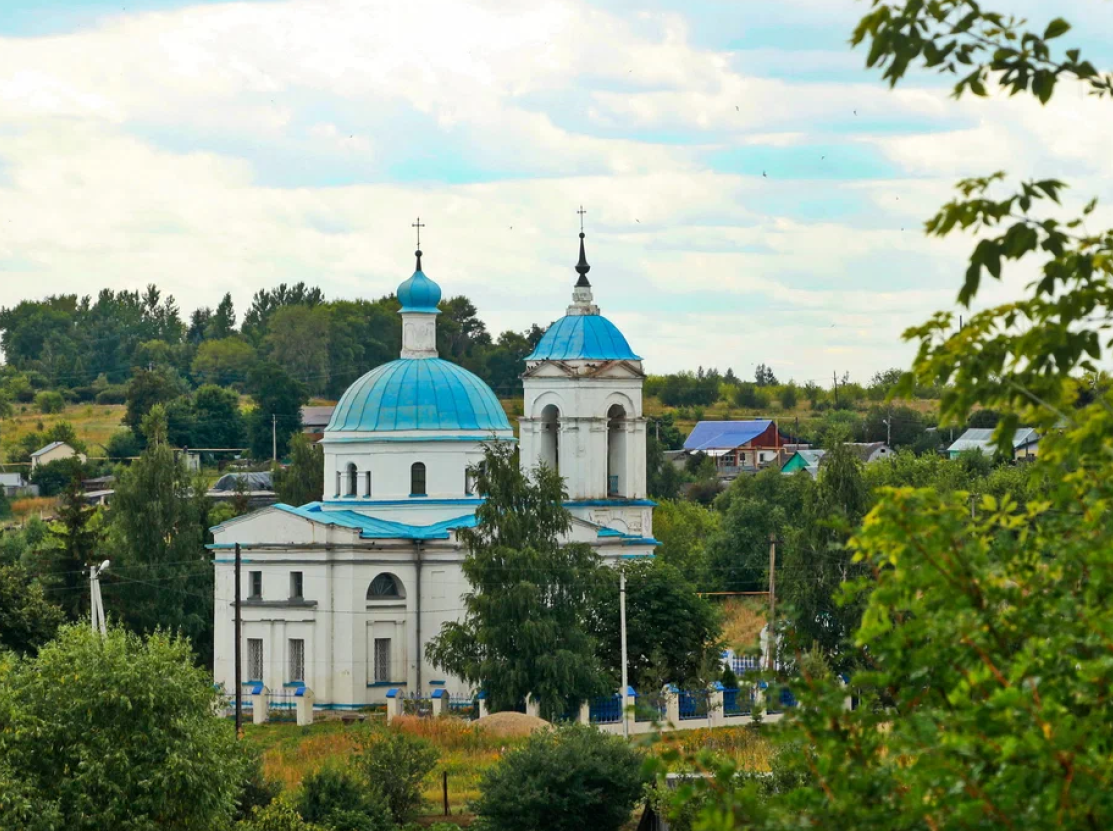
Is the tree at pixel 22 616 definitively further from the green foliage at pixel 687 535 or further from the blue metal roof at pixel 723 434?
the blue metal roof at pixel 723 434

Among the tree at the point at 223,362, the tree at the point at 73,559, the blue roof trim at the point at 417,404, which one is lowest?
the tree at the point at 73,559

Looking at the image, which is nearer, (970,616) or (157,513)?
(970,616)

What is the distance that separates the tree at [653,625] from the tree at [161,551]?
13.8 m

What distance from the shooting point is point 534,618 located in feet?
124

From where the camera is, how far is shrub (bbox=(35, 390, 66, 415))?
116m

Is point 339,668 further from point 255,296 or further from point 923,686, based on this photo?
point 255,296

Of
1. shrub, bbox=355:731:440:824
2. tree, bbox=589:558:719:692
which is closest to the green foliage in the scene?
tree, bbox=589:558:719:692

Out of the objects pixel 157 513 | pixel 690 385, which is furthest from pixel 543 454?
pixel 690 385

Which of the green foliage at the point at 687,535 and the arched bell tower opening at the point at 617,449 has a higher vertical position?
the arched bell tower opening at the point at 617,449

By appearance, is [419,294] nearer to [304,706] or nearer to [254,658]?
[254,658]

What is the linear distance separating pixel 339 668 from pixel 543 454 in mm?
6500

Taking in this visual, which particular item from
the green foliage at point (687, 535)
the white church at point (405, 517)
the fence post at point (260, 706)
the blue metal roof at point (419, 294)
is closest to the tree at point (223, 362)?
the green foliage at point (687, 535)

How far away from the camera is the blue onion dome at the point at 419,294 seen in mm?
49688

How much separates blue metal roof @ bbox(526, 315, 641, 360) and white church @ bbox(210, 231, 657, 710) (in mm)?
31
